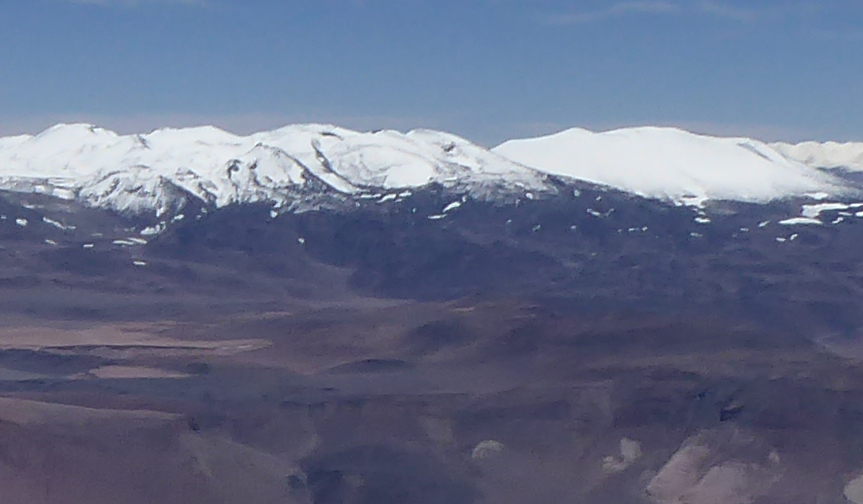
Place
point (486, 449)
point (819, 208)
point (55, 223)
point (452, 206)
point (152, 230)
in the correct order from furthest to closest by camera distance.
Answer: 1. point (819, 208)
2. point (452, 206)
3. point (152, 230)
4. point (55, 223)
5. point (486, 449)

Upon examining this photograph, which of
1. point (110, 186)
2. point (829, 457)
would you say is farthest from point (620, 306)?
point (110, 186)

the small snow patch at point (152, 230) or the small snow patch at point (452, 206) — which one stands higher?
the small snow patch at point (452, 206)

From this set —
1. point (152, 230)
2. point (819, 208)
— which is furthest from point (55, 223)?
point (819, 208)

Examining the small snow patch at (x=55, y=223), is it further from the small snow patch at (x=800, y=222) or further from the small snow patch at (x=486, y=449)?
the small snow patch at (x=486, y=449)

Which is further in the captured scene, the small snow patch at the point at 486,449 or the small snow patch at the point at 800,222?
the small snow patch at the point at 800,222

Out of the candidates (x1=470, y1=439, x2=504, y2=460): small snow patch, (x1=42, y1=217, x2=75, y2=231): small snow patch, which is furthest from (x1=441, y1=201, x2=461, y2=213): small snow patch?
(x1=470, y1=439, x2=504, y2=460): small snow patch

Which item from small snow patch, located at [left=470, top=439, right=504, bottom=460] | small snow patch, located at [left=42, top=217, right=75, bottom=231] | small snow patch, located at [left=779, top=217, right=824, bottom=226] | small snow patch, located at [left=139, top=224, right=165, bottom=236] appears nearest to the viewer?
small snow patch, located at [left=470, top=439, right=504, bottom=460]

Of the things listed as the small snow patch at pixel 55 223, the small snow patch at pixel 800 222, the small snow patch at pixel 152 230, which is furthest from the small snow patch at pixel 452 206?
the small snow patch at pixel 55 223

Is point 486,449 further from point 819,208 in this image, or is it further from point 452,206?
point 819,208

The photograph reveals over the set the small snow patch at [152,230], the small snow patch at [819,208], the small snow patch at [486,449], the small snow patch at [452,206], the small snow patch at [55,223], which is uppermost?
the small snow patch at [452,206]

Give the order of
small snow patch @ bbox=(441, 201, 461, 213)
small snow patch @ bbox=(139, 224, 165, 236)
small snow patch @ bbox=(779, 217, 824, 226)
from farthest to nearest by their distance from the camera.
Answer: small snow patch @ bbox=(441, 201, 461, 213)
small snow patch @ bbox=(139, 224, 165, 236)
small snow patch @ bbox=(779, 217, 824, 226)

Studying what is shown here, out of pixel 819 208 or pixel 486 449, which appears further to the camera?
pixel 819 208

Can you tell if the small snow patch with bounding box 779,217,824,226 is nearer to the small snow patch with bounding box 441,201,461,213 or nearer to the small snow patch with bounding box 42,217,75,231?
the small snow patch with bounding box 441,201,461,213
